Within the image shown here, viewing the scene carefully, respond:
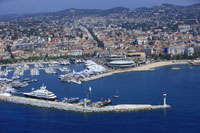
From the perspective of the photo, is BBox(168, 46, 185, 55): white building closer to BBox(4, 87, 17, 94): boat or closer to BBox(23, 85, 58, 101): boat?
BBox(4, 87, 17, 94): boat

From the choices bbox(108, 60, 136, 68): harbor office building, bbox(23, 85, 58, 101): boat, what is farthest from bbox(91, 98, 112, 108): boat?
bbox(108, 60, 136, 68): harbor office building

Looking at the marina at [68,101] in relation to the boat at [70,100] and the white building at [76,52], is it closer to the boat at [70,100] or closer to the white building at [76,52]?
the boat at [70,100]

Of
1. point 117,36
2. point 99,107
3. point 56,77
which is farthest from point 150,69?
point 117,36

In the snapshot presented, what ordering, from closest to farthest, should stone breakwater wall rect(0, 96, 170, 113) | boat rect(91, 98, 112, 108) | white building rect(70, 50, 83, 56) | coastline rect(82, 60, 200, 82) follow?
stone breakwater wall rect(0, 96, 170, 113) < boat rect(91, 98, 112, 108) < coastline rect(82, 60, 200, 82) < white building rect(70, 50, 83, 56)

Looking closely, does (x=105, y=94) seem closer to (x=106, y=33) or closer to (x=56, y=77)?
(x=56, y=77)

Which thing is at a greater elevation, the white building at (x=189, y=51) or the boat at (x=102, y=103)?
the white building at (x=189, y=51)

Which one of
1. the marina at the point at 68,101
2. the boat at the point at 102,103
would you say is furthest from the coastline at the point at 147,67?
the boat at the point at 102,103

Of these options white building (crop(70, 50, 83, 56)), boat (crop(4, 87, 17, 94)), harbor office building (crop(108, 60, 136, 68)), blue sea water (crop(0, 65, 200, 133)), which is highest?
white building (crop(70, 50, 83, 56))

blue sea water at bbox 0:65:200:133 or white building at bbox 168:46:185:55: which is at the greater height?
white building at bbox 168:46:185:55

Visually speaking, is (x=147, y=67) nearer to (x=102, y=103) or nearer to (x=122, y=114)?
(x=102, y=103)
